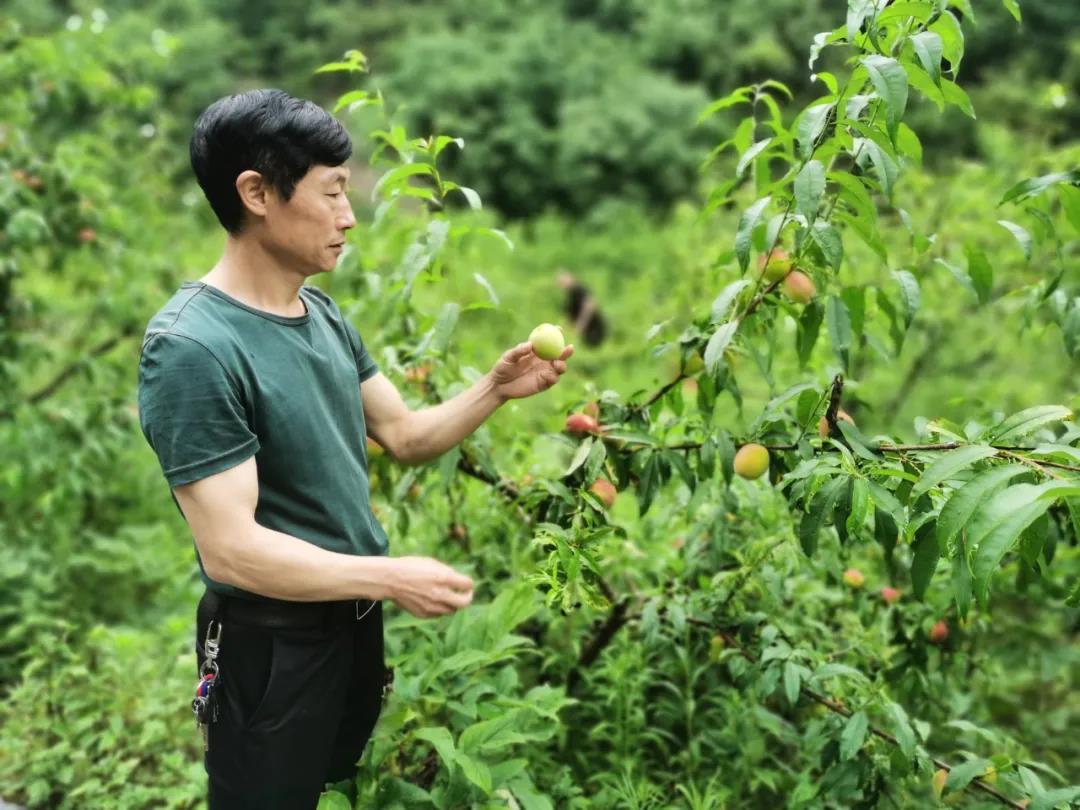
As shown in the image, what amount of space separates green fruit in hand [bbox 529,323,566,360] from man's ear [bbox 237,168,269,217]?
1.50 ft

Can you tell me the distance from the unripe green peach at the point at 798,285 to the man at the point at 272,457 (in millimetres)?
725

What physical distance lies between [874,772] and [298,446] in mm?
1206

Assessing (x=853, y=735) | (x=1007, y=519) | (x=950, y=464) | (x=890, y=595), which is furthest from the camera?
(x=890, y=595)

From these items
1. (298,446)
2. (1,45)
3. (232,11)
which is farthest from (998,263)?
(232,11)

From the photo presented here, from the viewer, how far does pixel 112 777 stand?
7.13 ft

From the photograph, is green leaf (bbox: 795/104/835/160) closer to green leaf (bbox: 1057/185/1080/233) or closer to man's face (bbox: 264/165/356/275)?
green leaf (bbox: 1057/185/1080/233)

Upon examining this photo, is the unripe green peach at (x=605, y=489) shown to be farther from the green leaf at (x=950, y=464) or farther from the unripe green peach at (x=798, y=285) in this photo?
the green leaf at (x=950, y=464)

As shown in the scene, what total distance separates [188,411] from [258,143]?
369 mm

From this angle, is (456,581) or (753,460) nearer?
(456,581)

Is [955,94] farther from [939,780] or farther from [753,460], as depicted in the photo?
[939,780]

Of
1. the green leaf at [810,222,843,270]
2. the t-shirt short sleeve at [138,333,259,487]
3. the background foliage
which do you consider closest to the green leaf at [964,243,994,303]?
the background foliage

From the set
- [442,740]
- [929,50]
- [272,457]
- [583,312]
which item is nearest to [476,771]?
[442,740]

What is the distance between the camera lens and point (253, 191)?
50.4 inches

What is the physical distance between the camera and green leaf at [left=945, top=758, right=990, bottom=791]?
5.27 ft
